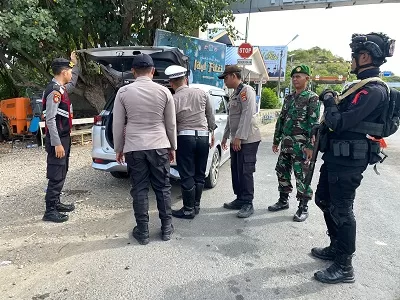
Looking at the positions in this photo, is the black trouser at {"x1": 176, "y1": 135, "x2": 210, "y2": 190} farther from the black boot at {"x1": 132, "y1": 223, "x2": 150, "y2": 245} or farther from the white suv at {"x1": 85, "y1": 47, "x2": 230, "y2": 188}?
the black boot at {"x1": 132, "y1": 223, "x2": 150, "y2": 245}

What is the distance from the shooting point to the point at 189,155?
3820mm

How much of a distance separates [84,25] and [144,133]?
7.04 metres

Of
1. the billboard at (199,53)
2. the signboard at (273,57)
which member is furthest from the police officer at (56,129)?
the signboard at (273,57)

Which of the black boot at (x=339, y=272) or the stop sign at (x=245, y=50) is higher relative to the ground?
the stop sign at (x=245, y=50)

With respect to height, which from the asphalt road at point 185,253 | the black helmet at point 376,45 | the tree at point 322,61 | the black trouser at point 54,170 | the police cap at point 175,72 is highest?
the tree at point 322,61

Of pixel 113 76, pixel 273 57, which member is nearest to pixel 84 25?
pixel 113 76

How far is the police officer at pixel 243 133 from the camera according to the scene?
394 cm

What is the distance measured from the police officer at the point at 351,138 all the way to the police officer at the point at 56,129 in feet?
9.28

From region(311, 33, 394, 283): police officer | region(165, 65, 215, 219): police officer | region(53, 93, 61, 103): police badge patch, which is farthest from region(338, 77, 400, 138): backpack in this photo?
region(53, 93, 61, 103): police badge patch

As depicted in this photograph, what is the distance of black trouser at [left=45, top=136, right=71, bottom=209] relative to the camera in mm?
3762

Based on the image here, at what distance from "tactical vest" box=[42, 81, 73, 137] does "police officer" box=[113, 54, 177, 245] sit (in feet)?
2.95

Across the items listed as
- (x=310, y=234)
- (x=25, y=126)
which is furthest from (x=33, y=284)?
(x=25, y=126)

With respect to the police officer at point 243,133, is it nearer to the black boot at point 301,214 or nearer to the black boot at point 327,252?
the black boot at point 301,214

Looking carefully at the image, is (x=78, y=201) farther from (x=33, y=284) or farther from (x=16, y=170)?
(x=16, y=170)
